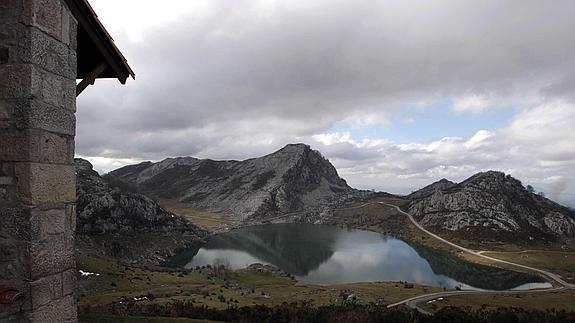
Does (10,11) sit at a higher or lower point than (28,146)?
higher

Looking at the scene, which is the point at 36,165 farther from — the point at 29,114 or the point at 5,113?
the point at 5,113

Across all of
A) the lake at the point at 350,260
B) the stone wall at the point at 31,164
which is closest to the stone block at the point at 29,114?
the stone wall at the point at 31,164

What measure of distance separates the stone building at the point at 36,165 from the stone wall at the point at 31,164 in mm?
17

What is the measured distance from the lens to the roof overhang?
10086 mm

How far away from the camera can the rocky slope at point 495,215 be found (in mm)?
160000

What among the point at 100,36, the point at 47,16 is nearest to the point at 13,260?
the point at 47,16

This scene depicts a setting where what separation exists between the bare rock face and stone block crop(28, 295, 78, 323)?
374 ft

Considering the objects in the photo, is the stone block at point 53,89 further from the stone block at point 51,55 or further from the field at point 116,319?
the field at point 116,319

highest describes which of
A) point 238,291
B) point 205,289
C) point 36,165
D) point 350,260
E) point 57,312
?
point 36,165

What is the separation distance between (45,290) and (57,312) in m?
0.69

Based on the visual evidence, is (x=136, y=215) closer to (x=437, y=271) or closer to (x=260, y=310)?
(x=437, y=271)

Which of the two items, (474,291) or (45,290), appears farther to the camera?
(474,291)

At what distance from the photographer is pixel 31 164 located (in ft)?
27.0

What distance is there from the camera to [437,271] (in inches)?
4368
